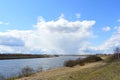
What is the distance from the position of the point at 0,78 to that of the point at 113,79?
13.8 meters

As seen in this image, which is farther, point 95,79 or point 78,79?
point 78,79

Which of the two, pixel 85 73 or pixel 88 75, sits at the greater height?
pixel 85 73

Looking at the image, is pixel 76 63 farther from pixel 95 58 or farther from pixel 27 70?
pixel 27 70

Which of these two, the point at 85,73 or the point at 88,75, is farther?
the point at 85,73

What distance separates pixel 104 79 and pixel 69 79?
323 cm

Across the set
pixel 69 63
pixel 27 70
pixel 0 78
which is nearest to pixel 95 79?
pixel 0 78

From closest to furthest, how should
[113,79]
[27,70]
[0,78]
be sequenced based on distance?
[113,79] → [0,78] → [27,70]

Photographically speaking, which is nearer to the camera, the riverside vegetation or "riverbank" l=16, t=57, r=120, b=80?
"riverbank" l=16, t=57, r=120, b=80

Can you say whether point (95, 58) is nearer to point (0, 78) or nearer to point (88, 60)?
point (88, 60)

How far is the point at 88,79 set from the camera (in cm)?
2167

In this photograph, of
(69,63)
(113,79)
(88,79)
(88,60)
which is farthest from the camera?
(88,60)

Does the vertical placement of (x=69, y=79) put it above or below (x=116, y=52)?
below

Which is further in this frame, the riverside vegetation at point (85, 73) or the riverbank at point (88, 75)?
the riverside vegetation at point (85, 73)

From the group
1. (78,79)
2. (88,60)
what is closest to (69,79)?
(78,79)
